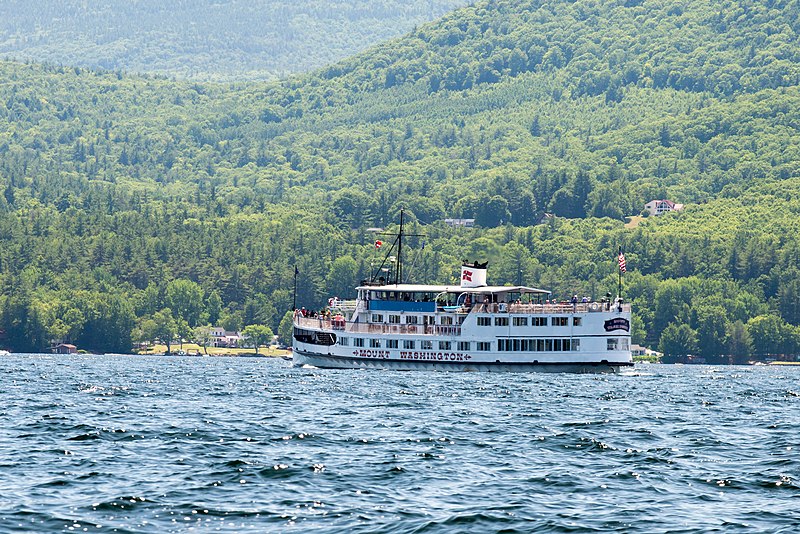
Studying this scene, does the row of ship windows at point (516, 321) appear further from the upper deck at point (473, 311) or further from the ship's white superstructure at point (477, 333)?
the upper deck at point (473, 311)

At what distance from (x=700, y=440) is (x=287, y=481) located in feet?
63.7

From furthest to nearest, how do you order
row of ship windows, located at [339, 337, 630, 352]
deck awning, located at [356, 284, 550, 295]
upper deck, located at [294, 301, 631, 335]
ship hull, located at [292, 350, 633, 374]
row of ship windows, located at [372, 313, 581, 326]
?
deck awning, located at [356, 284, 550, 295]
upper deck, located at [294, 301, 631, 335]
row of ship windows, located at [339, 337, 630, 352]
row of ship windows, located at [372, 313, 581, 326]
ship hull, located at [292, 350, 633, 374]

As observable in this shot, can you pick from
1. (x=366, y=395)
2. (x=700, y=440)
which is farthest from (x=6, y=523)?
(x=366, y=395)

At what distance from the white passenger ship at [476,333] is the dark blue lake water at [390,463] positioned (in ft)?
115

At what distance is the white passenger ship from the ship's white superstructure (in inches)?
3.1

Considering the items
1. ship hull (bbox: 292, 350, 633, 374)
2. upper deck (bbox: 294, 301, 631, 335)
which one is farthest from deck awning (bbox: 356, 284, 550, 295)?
ship hull (bbox: 292, 350, 633, 374)

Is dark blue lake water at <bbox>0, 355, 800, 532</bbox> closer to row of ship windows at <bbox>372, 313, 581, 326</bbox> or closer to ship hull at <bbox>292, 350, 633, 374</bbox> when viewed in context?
ship hull at <bbox>292, 350, 633, 374</bbox>

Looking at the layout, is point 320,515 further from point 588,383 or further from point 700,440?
point 588,383

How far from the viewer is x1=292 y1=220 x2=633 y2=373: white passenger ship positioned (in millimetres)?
116000

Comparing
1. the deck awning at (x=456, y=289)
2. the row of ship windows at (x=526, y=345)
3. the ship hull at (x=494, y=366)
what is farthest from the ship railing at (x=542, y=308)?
the ship hull at (x=494, y=366)

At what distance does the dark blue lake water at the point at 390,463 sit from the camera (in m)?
38.2

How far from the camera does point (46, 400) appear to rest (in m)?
72.6

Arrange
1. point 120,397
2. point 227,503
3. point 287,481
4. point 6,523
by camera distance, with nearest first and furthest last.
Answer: point 6,523 → point 227,503 → point 287,481 → point 120,397

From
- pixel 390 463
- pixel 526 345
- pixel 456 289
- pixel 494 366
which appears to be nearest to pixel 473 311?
pixel 456 289
